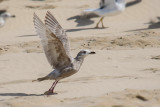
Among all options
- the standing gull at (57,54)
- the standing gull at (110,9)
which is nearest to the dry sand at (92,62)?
the standing gull at (57,54)

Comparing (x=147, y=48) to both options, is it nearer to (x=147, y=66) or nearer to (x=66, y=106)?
(x=147, y=66)

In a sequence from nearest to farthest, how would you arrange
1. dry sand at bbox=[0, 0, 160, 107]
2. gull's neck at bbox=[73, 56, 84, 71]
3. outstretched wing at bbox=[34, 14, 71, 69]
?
dry sand at bbox=[0, 0, 160, 107] → outstretched wing at bbox=[34, 14, 71, 69] → gull's neck at bbox=[73, 56, 84, 71]

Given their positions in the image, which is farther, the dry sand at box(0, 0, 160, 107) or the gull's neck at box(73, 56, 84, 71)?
the gull's neck at box(73, 56, 84, 71)

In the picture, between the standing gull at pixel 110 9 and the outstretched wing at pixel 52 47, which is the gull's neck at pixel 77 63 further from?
the standing gull at pixel 110 9

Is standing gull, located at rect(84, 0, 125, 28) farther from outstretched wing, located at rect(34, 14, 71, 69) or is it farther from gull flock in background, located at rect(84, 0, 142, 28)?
outstretched wing, located at rect(34, 14, 71, 69)

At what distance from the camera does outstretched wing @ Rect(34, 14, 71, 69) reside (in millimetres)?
8609

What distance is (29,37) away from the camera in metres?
17.0

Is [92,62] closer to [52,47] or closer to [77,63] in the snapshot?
[77,63]

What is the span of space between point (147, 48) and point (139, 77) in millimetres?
3615

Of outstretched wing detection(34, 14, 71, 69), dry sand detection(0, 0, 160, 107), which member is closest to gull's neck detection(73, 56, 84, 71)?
outstretched wing detection(34, 14, 71, 69)

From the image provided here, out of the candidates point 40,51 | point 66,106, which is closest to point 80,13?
point 40,51

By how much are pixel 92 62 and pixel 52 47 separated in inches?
138

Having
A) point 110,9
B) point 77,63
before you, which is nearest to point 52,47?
point 77,63

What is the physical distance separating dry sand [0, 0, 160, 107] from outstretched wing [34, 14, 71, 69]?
21.3 inches
